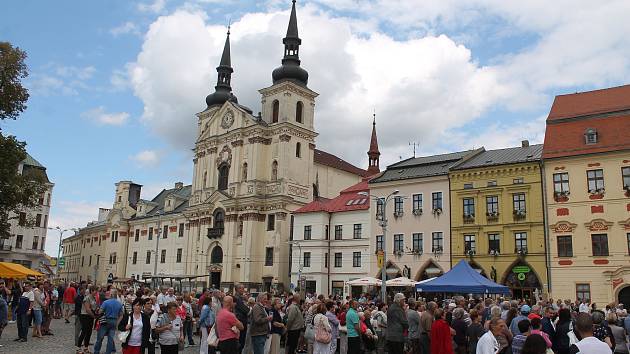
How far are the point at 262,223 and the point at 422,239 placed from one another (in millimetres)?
24249

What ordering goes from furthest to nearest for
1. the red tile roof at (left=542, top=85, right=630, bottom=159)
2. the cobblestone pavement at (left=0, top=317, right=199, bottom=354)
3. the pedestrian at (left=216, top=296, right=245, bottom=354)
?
the red tile roof at (left=542, top=85, right=630, bottom=159)
the cobblestone pavement at (left=0, top=317, right=199, bottom=354)
the pedestrian at (left=216, top=296, right=245, bottom=354)

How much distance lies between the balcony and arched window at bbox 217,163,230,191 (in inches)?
193

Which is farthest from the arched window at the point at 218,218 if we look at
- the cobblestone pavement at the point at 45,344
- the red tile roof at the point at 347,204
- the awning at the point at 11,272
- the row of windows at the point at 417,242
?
the cobblestone pavement at the point at 45,344

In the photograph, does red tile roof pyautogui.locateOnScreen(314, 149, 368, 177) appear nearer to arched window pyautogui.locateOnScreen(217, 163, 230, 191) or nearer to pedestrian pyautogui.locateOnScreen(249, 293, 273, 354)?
arched window pyautogui.locateOnScreen(217, 163, 230, 191)

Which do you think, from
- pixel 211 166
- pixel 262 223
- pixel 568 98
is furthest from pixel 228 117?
pixel 568 98

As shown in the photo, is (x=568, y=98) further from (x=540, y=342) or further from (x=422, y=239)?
(x=540, y=342)

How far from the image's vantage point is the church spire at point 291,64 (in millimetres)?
66000

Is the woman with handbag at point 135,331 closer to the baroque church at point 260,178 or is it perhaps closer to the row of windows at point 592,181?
the row of windows at point 592,181

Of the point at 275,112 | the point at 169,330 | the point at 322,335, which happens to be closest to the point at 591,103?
the point at 322,335

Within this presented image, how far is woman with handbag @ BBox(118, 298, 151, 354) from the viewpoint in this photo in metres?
12.1

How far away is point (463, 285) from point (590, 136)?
1744cm

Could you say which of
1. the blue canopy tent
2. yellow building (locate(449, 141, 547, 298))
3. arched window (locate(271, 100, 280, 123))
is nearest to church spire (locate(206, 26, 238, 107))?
arched window (locate(271, 100, 280, 123))

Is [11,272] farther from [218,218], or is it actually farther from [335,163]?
[335,163]

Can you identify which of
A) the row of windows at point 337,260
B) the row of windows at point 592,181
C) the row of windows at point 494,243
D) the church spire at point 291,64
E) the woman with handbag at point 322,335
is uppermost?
the church spire at point 291,64
